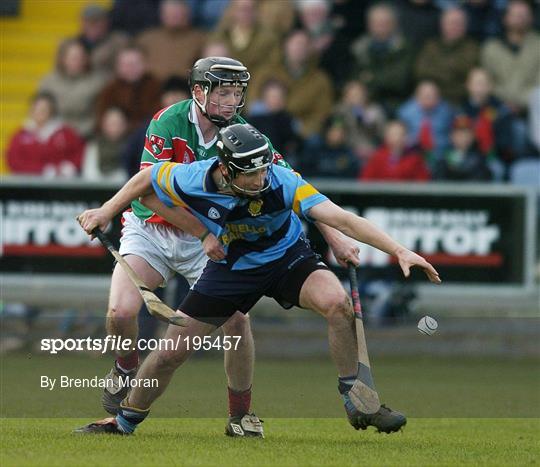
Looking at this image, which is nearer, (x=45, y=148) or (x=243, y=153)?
(x=243, y=153)

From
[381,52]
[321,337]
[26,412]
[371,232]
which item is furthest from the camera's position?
[381,52]

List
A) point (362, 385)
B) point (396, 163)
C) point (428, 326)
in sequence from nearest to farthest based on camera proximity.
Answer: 1. point (428, 326)
2. point (362, 385)
3. point (396, 163)

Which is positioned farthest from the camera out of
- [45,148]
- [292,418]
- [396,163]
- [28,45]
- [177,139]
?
[28,45]

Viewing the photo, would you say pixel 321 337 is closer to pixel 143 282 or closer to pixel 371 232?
pixel 143 282

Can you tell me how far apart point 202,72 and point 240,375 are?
1879 mm

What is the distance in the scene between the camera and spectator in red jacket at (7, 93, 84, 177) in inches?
603

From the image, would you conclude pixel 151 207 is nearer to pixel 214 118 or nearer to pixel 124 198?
pixel 124 198

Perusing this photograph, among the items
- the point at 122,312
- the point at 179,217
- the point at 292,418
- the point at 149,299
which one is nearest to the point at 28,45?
the point at 292,418

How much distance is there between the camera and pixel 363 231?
25.2 feet

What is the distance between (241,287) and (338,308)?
61 centimetres

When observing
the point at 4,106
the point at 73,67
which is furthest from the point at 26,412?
the point at 4,106

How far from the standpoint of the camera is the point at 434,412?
10.0 meters

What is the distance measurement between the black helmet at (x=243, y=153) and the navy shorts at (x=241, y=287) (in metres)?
0.57

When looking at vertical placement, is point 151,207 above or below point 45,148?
above
